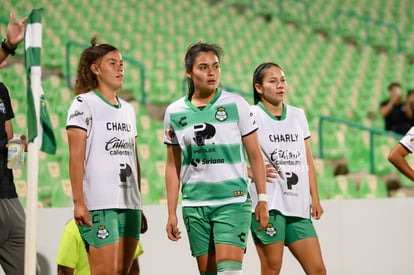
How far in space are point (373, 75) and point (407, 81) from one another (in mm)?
571

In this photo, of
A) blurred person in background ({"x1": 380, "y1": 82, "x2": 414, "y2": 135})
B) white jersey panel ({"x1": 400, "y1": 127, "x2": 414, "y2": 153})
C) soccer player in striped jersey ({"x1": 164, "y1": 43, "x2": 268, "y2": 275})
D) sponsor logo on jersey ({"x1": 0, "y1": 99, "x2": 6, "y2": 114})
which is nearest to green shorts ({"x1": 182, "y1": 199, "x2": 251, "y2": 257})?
soccer player in striped jersey ({"x1": 164, "y1": 43, "x2": 268, "y2": 275})

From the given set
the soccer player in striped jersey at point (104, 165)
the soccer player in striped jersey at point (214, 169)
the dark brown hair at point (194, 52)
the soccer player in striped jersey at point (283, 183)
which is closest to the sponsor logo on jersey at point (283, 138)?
the soccer player in striped jersey at point (283, 183)

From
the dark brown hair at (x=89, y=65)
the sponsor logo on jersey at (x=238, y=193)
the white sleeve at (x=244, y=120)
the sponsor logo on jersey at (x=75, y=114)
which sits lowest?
the sponsor logo on jersey at (x=238, y=193)

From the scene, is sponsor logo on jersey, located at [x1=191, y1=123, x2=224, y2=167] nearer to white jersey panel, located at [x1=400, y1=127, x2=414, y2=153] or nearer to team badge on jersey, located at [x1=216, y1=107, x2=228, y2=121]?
team badge on jersey, located at [x1=216, y1=107, x2=228, y2=121]

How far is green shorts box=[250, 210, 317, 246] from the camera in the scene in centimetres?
480

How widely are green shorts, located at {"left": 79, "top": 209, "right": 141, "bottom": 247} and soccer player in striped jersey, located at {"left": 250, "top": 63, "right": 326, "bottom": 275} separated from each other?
Result: 0.78 metres

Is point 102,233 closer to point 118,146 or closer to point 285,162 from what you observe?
point 118,146

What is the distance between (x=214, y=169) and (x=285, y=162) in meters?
0.78

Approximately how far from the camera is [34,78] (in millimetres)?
3676

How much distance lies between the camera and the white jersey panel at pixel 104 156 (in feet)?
14.2

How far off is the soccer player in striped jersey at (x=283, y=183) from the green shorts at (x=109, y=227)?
2.56 feet

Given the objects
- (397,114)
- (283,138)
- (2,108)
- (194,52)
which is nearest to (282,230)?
(283,138)

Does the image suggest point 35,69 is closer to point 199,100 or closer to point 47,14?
point 199,100

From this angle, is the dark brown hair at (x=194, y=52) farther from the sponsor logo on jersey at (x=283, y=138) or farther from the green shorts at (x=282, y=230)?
the green shorts at (x=282, y=230)
